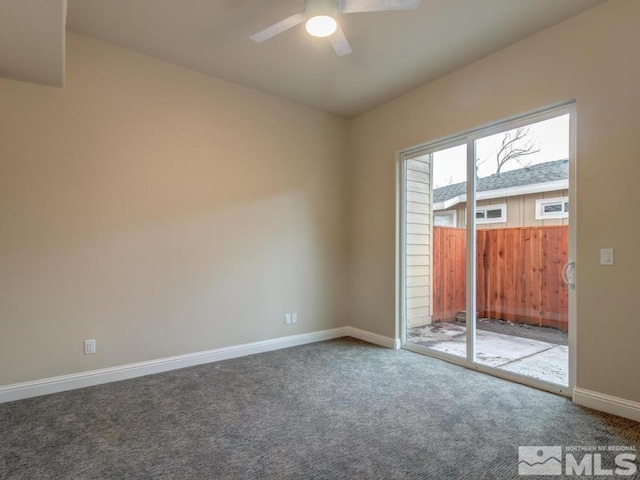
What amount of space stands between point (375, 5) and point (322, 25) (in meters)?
0.35

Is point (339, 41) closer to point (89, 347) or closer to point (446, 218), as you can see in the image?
point (446, 218)

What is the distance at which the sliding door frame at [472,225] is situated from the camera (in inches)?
106

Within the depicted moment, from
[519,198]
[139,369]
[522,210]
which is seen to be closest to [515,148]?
[519,198]

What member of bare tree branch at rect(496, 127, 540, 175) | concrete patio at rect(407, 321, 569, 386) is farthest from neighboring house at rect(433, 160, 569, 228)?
concrete patio at rect(407, 321, 569, 386)

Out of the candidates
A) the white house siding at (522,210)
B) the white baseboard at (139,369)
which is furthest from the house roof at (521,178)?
the white baseboard at (139,369)

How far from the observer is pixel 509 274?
326 cm

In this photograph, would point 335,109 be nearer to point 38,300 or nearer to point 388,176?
point 388,176

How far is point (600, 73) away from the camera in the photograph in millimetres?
2508

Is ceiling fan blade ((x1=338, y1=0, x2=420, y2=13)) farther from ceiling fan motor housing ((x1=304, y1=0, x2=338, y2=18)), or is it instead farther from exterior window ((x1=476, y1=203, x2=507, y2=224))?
exterior window ((x1=476, y1=203, x2=507, y2=224))

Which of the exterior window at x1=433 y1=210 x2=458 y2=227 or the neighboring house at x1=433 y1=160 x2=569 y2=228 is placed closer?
the neighboring house at x1=433 y1=160 x2=569 y2=228

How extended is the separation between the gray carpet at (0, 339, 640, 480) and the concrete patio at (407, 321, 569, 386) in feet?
0.76

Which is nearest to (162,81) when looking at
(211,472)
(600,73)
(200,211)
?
(200,211)

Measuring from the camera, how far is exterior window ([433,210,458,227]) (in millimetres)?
3602

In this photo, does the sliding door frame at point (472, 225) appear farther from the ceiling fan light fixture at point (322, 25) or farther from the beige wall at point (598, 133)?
the ceiling fan light fixture at point (322, 25)
